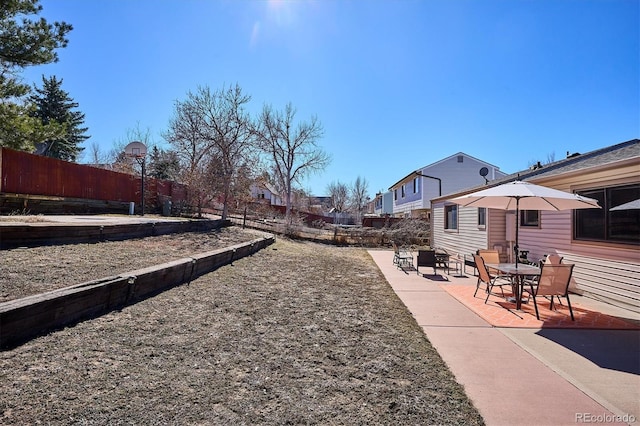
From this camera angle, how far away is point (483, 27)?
8367 millimetres

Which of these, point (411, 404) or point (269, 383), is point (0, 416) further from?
point (411, 404)

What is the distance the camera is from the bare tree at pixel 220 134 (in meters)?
15.9

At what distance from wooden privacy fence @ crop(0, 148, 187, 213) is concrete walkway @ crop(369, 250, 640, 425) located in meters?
13.5

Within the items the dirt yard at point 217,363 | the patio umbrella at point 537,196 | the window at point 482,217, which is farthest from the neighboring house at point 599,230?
the dirt yard at point 217,363

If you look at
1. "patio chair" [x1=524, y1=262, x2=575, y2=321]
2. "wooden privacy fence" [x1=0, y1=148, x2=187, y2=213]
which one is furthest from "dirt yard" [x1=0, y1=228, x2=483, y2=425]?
"wooden privacy fence" [x1=0, y1=148, x2=187, y2=213]

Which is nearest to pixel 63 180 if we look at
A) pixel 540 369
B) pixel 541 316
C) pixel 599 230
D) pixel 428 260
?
pixel 428 260

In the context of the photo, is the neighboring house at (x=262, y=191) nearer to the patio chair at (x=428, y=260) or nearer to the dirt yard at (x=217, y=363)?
the patio chair at (x=428, y=260)

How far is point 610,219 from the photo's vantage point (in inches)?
232

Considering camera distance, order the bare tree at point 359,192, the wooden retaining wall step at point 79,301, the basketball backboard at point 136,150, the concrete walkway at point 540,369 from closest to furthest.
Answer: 1. the concrete walkway at point 540,369
2. the wooden retaining wall step at point 79,301
3. the basketball backboard at point 136,150
4. the bare tree at point 359,192

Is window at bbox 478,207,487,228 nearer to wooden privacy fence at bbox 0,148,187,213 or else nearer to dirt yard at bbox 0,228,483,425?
dirt yard at bbox 0,228,483,425

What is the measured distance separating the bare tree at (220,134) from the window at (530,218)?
12.5 m

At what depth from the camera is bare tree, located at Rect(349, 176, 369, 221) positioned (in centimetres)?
6188

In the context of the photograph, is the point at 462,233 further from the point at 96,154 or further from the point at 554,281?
the point at 96,154

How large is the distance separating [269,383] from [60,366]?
165 centimetres
